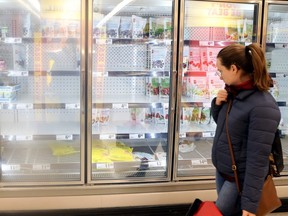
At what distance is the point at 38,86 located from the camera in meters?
2.96

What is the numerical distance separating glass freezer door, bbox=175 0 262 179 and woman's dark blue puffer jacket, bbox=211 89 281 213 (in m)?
1.12

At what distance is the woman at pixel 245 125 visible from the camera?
5.62 ft

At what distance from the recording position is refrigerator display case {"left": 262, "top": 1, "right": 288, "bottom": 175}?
309cm

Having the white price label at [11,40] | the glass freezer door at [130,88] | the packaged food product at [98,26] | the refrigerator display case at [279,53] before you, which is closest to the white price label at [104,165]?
the glass freezer door at [130,88]

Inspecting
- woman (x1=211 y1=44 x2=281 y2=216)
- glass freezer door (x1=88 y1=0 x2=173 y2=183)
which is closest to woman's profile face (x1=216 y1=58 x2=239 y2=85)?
woman (x1=211 y1=44 x2=281 y2=216)

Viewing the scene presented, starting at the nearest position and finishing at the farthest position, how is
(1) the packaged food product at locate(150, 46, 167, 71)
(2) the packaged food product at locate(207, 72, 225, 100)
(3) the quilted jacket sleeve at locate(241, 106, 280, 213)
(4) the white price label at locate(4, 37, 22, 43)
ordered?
(3) the quilted jacket sleeve at locate(241, 106, 280, 213)
(4) the white price label at locate(4, 37, 22, 43)
(1) the packaged food product at locate(150, 46, 167, 71)
(2) the packaged food product at locate(207, 72, 225, 100)

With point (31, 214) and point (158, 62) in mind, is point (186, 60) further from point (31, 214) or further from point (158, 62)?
point (31, 214)

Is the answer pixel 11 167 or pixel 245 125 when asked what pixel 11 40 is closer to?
pixel 11 167

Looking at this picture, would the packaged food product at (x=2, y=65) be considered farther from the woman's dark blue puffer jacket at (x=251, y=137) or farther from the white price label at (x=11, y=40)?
the woman's dark blue puffer jacket at (x=251, y=137)

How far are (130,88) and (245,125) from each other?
1630 mm

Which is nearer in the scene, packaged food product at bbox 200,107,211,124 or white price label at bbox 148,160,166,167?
white price label at bbox 148,160,166,167

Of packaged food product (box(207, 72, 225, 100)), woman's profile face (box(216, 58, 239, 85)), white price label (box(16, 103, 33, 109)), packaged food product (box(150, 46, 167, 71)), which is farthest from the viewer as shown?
packaged food product (box(207, 72, 225, 100))

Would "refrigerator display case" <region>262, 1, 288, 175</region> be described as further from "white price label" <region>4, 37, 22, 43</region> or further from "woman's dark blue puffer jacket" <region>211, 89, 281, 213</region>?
"white price label" <region>4, 37, 22, 43</region>

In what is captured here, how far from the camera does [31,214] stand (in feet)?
9.04
